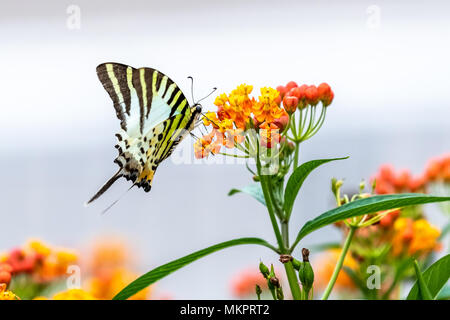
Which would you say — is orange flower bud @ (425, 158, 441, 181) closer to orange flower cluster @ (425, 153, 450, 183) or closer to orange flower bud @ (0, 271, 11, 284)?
orange flower cluster @ (425, 153, 450, 183)

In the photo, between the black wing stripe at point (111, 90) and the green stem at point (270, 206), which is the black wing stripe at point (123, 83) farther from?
the green stem at point (270, 206)

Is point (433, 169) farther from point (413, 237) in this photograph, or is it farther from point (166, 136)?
point (166, 136)

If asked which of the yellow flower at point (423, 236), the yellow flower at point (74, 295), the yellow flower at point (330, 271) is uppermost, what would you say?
the yellow flower at point (74, 295)

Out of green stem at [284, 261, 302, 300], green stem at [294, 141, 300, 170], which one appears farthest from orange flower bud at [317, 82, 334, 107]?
green stem at [284, 261, 302, 300]

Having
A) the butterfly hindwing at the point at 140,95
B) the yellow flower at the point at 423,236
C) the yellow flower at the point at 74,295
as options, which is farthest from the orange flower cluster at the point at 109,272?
the yellow flower at the point at 423,236
